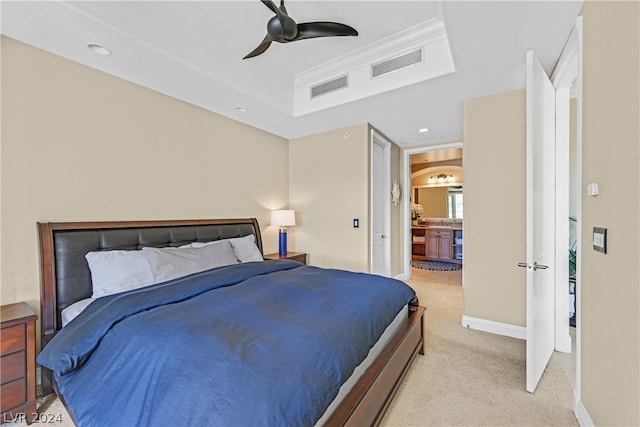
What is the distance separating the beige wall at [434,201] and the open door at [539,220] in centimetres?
535

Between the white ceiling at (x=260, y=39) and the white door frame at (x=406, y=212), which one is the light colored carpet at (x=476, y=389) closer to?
the white door frame at (x=406, y=212)

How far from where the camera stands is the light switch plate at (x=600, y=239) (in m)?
1.37

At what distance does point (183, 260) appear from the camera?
2.39 meters

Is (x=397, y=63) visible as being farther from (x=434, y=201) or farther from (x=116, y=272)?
(x=434, y=201)

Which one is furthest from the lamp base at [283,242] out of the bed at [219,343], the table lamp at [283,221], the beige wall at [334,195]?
the bed at [219,343]

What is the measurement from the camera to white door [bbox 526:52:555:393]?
1.85 meters

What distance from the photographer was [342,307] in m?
1.71

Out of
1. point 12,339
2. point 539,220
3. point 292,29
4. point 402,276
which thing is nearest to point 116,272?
point 12,339

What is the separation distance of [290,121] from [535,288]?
312cm

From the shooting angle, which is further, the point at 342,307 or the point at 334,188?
the point at 334,188

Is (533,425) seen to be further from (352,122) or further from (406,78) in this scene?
(352,122)

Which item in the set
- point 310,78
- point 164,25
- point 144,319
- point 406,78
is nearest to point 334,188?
point 310,78

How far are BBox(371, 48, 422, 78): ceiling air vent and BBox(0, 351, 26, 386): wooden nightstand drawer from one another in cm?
347

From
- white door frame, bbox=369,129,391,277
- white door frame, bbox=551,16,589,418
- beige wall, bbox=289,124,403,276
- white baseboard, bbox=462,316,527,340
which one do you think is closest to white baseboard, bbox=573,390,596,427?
white door frame, bbox=551,16,589,418
